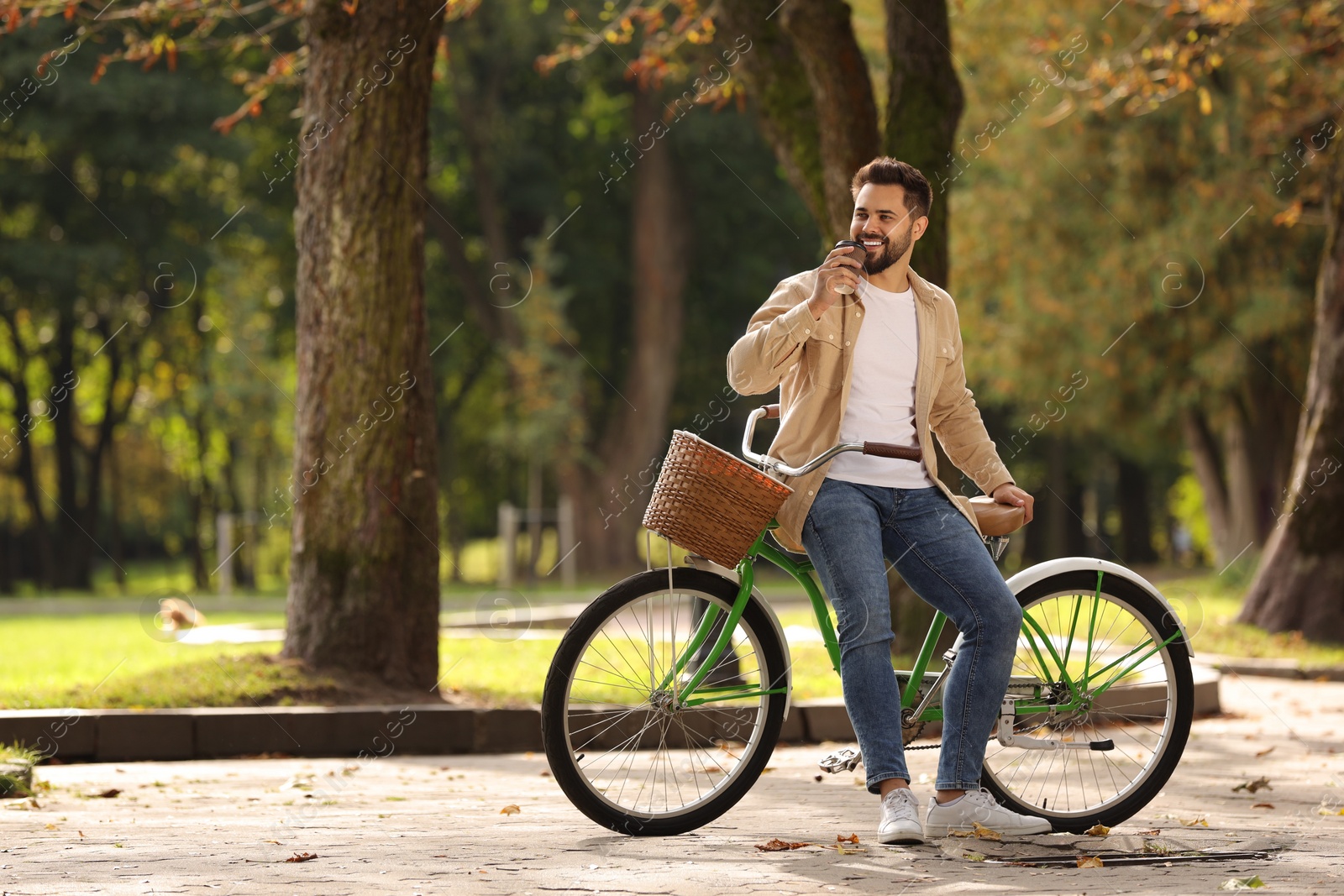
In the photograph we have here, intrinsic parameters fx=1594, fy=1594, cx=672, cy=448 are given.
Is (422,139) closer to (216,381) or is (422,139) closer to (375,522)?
(375,522)

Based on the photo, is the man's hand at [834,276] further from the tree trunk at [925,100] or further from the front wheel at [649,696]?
the tree trunk at [925,100]

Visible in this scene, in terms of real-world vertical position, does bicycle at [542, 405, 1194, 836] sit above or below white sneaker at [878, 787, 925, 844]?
above

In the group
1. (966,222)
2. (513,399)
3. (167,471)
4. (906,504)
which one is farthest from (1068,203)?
(167,471)

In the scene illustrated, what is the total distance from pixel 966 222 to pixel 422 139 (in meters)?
15.6

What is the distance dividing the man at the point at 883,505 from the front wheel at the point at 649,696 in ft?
1.07

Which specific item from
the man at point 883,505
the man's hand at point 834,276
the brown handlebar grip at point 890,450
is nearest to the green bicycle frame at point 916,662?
the man at point 883,505

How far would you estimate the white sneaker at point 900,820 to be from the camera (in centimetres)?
454

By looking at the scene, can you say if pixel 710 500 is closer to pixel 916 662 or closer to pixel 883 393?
pixel 883 393

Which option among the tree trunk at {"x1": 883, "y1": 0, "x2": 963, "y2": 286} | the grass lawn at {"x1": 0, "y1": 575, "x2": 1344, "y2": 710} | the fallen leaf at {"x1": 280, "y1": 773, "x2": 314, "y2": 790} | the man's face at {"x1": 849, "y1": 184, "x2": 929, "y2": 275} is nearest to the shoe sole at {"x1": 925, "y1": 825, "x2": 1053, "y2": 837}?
the grass lawn at {"x1": 0, "y1": 575, "x2": 1344, "y2": 710}

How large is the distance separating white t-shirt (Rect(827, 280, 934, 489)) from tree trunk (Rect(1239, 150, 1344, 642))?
334 inches

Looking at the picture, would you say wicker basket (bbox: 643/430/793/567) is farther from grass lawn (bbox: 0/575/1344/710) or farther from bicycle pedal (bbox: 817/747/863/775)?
grass lawn (bbox: 0/575/1344/710)

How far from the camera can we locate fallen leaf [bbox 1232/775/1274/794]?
6016mm

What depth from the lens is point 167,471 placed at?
43406 millimetres

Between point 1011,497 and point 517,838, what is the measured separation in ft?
6.13
